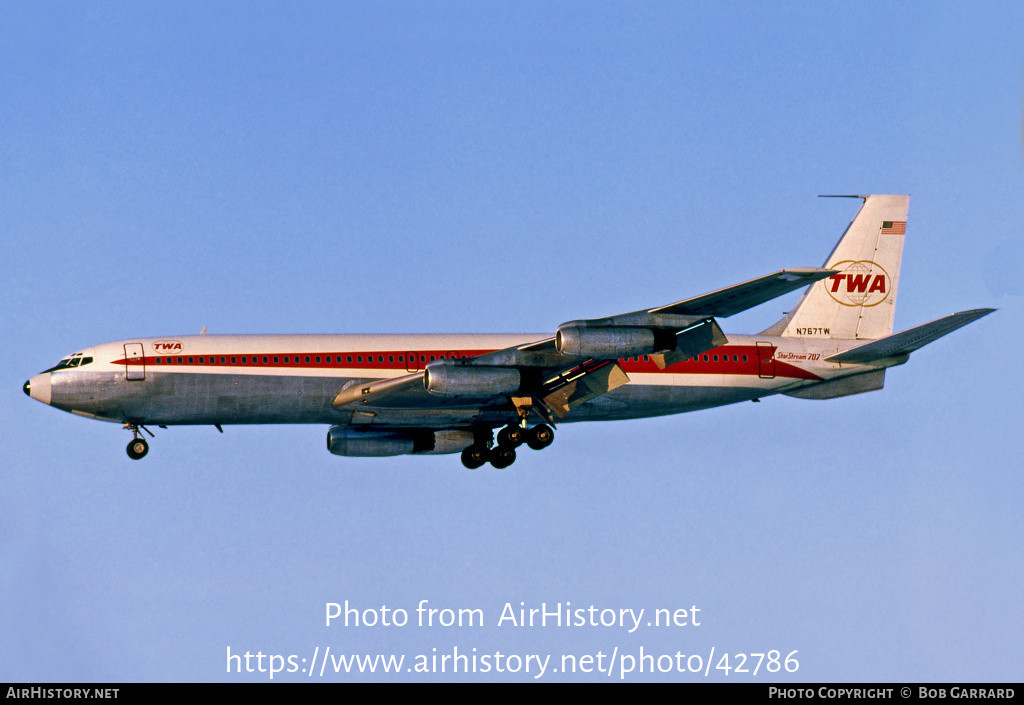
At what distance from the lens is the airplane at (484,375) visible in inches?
1800

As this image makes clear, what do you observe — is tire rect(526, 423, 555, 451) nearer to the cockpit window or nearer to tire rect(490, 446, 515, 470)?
tire rect(490, 446, 515, 470)

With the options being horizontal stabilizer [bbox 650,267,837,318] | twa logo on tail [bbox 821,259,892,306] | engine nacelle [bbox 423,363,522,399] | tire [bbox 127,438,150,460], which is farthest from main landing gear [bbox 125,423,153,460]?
twa logo on tail [bbox 821,259,892,306]

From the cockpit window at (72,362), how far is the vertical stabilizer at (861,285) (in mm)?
26545

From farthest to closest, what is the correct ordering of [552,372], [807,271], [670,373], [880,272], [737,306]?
[880,272]
[670,373]
[552,372]
[737,306]
[807,271]

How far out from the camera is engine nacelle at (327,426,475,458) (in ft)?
173

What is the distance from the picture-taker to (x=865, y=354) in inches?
2083

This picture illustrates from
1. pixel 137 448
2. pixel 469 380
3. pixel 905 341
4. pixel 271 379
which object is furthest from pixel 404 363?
pixel 905 341

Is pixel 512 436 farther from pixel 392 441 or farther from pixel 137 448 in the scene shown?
pixel 137 448

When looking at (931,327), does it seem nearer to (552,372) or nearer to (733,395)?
(733,395)

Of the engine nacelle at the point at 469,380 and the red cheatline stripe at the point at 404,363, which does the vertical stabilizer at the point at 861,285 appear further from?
the engine nacelle at the point at 469,380

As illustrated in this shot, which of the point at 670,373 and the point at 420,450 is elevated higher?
the point at 670,373

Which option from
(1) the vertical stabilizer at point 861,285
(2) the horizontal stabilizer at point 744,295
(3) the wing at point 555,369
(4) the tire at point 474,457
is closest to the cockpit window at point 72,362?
(3) the wing at point 555,369

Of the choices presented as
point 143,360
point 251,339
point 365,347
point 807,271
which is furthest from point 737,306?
point 143,360

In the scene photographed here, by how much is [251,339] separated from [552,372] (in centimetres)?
1104
